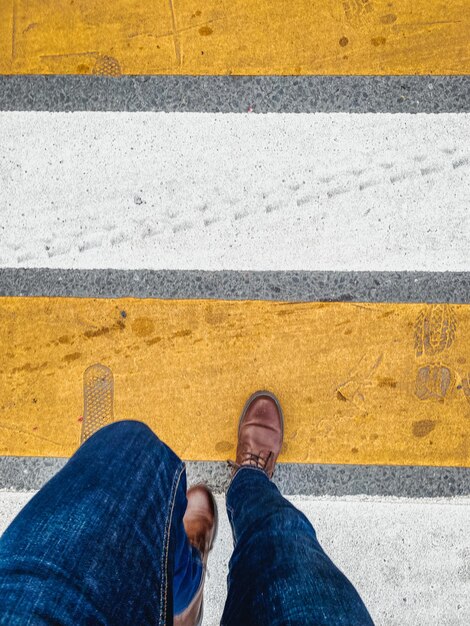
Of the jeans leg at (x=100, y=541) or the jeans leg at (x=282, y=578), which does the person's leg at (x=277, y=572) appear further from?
the jeans leg at (x=100, y=541)

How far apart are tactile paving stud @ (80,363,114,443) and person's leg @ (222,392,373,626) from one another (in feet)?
1.78

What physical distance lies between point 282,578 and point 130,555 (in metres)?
0.34

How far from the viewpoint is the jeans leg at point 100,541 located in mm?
930

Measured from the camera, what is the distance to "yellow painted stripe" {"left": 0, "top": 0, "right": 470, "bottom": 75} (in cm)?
178

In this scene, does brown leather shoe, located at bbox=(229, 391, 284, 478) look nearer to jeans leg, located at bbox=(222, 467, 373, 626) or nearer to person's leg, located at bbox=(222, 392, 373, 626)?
person's leg, located at bbox=(222, 392, 373, 626)

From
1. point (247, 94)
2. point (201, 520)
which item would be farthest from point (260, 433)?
point (247, 94)

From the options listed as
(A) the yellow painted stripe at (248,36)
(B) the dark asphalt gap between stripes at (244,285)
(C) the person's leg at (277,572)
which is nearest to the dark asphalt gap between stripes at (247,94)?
(A) the yellow painted stripe at (248,36)

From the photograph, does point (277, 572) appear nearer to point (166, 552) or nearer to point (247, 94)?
point (166, 552)

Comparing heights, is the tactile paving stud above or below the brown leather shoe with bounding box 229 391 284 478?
above

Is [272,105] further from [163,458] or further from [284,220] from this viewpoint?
[163,458]

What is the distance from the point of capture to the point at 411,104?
1.77 meters

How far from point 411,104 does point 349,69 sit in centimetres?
26

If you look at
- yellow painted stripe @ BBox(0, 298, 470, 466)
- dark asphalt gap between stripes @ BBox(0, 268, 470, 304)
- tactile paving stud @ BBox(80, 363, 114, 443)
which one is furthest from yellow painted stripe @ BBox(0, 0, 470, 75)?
tactile paving stud @ BBox(80, 363, 114, 443)

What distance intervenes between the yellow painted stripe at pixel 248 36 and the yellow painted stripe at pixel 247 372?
89 centimetres
